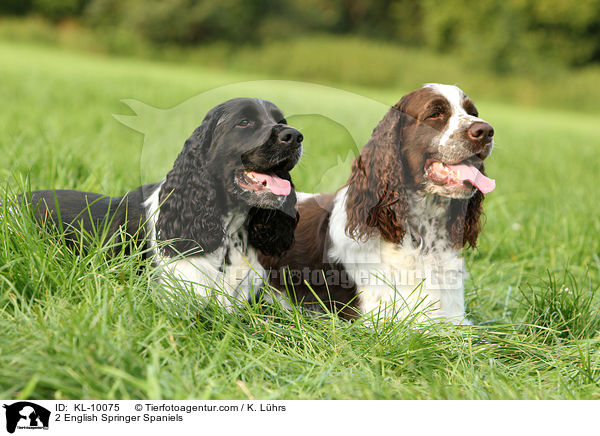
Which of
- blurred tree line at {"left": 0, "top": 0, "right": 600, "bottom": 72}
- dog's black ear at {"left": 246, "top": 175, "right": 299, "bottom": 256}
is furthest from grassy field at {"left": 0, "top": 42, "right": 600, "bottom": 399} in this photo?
blurred tree line at {"left": 0, "top": 0, "right": 600, "bottom": 72}

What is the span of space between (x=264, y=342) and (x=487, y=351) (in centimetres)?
104

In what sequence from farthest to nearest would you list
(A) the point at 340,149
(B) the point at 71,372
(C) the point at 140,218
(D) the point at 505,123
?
(D) the point at 505,123
(A) the point at 340,149
(C) the point at 140,218
(B) the point at 71,372

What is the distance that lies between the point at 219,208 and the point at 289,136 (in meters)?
0.53

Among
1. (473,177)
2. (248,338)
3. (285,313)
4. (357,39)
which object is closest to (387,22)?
(357,39)

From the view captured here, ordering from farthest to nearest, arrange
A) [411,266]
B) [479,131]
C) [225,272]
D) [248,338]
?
1. [411,266]
2. [225,272]
3. [479,131]
4. [248,338]

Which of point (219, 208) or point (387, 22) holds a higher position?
point (387, 22)

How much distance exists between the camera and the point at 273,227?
9.66 feet

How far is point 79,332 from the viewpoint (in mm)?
2023

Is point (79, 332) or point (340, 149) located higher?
point (340, 149)

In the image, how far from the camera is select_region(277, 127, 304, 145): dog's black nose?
8.34 feet

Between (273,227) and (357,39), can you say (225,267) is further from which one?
(357,39)

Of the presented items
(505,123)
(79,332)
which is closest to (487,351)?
(79,332)

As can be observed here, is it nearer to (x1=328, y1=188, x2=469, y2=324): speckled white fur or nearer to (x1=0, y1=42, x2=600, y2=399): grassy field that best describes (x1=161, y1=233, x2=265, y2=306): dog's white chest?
(x1=0, y1=42, x2=600, y2=399): grassy field
